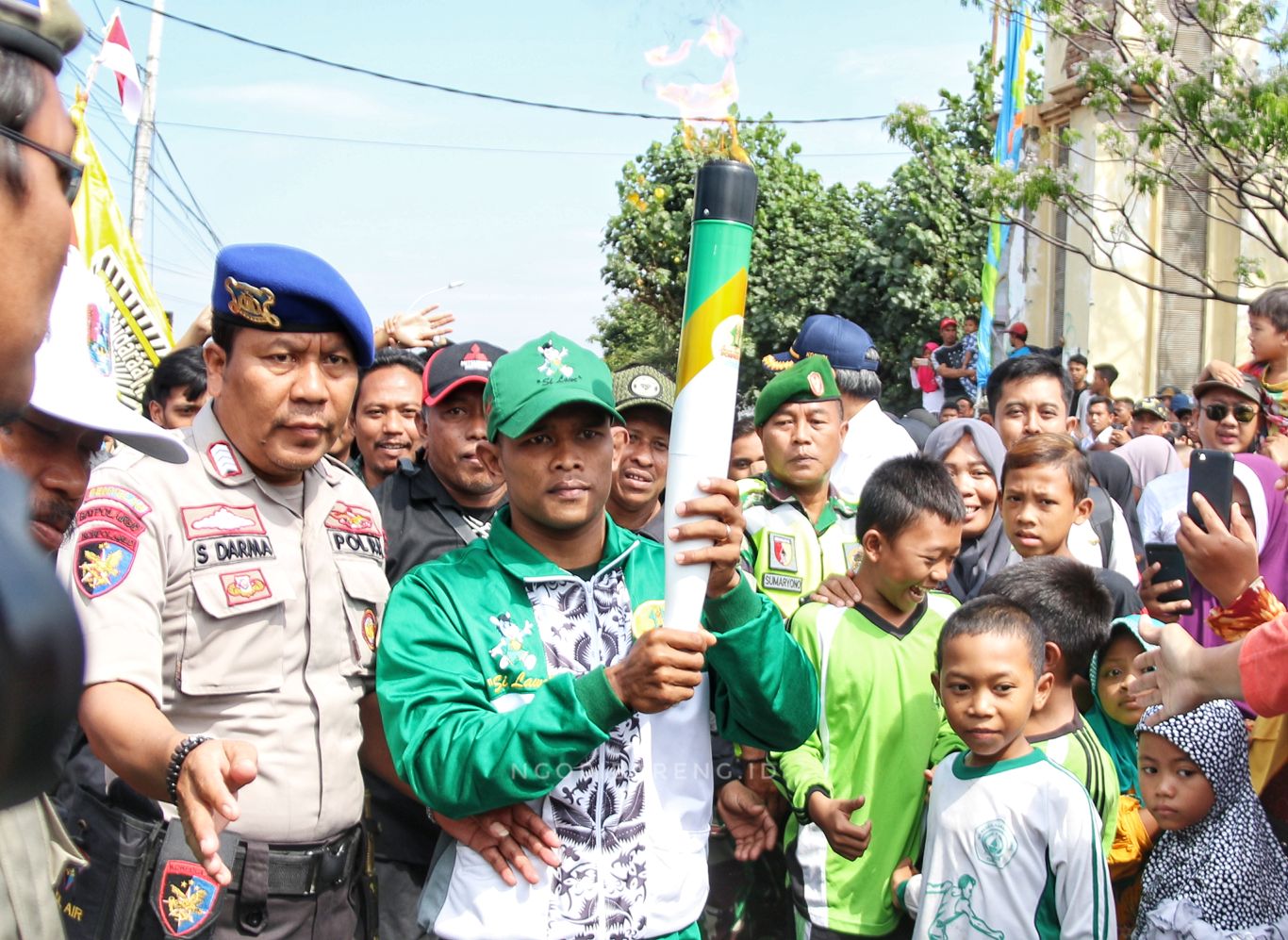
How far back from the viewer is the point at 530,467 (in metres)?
2.55

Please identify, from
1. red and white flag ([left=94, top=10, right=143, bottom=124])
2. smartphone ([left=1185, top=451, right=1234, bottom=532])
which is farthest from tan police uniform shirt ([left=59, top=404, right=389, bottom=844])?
red and white flag ([left=94, top=10, right=143, bottom=124])

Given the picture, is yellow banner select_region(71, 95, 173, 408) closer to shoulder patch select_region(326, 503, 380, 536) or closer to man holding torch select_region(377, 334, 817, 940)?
shoulder patch select_region(326, 503, 380, 536)

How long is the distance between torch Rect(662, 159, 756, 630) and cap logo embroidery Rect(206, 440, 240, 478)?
3.48ft

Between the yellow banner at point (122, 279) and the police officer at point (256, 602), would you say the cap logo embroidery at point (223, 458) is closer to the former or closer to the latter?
the police officer at point (256, 602)

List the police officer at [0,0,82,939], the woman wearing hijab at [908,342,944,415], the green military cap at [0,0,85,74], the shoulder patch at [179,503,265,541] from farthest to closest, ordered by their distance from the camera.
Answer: the woman wearing hijab at [908,342,944,415] → the shoulder patch at [179,503,265,541] → the green military cap at [0,0,85,74] → the police officer at [0,0,82,939]

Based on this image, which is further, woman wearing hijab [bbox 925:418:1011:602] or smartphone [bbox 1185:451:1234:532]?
woman wearing hijab [bbox 925:418:1011:602]

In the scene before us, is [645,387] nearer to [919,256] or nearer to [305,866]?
[305,866]

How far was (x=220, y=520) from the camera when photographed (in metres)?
2.60

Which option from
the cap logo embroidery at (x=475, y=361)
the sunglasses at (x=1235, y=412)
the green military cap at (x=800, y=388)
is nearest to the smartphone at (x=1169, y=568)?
the green military cap at (x=800, y=388)

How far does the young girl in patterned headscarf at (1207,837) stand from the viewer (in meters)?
3.49

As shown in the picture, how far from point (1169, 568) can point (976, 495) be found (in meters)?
1.15

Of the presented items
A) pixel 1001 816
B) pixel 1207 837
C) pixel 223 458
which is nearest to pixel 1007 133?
pixel 1207 837

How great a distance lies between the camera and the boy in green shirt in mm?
3543

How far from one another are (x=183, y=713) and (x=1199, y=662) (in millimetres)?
2205
